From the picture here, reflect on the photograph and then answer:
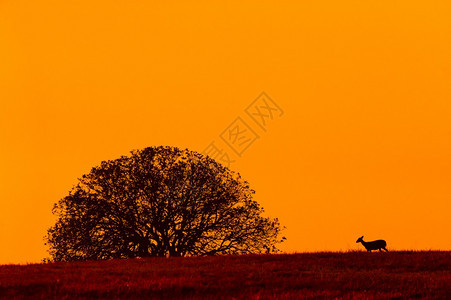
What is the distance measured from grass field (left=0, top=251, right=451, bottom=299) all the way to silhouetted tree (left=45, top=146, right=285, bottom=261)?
11699mm

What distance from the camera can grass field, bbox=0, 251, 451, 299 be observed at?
23016mm

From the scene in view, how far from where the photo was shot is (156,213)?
43.9 metres

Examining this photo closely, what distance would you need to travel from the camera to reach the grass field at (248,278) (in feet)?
75.5

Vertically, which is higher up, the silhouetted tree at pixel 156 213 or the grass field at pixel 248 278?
the silhouetted tree at pixel 156 213

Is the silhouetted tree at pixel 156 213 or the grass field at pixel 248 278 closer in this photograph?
the grass field at pixel 248 278

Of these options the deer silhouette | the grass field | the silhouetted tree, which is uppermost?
the silhouetted tree

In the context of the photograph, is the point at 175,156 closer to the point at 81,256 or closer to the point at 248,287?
the point at 81,256

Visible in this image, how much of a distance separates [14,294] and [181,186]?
21.7m

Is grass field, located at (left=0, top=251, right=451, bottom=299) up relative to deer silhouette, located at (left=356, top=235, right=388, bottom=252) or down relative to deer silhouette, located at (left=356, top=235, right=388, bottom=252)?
down

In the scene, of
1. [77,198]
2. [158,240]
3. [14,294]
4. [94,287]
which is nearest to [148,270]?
[94,287]

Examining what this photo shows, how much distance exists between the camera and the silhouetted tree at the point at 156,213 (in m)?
43.8

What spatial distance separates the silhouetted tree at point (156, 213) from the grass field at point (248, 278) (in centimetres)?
1170

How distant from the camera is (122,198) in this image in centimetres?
4472

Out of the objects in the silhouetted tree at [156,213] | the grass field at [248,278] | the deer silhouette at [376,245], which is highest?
the silhouetted tree at [156,213]
